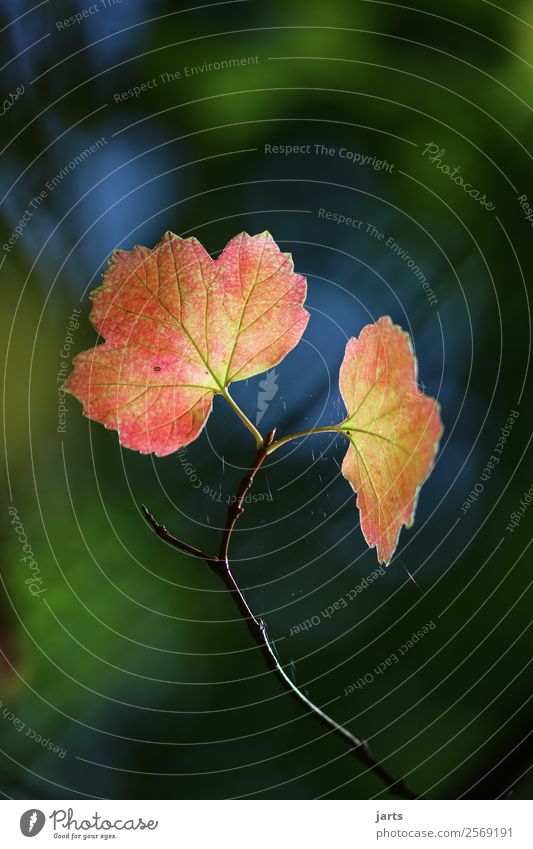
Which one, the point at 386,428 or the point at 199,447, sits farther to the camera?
the point at 199,447

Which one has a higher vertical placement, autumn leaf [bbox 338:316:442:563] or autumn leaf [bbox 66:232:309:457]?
autumn leaf [bbox 66:232:309:457]

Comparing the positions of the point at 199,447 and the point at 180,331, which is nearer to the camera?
the point at 180,331

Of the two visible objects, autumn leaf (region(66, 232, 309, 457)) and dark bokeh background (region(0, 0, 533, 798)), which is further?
dark bokeh background (region(0, 0, 533, 798))

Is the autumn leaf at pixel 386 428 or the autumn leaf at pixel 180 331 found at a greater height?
the autumn leaf at pixel 180 331
